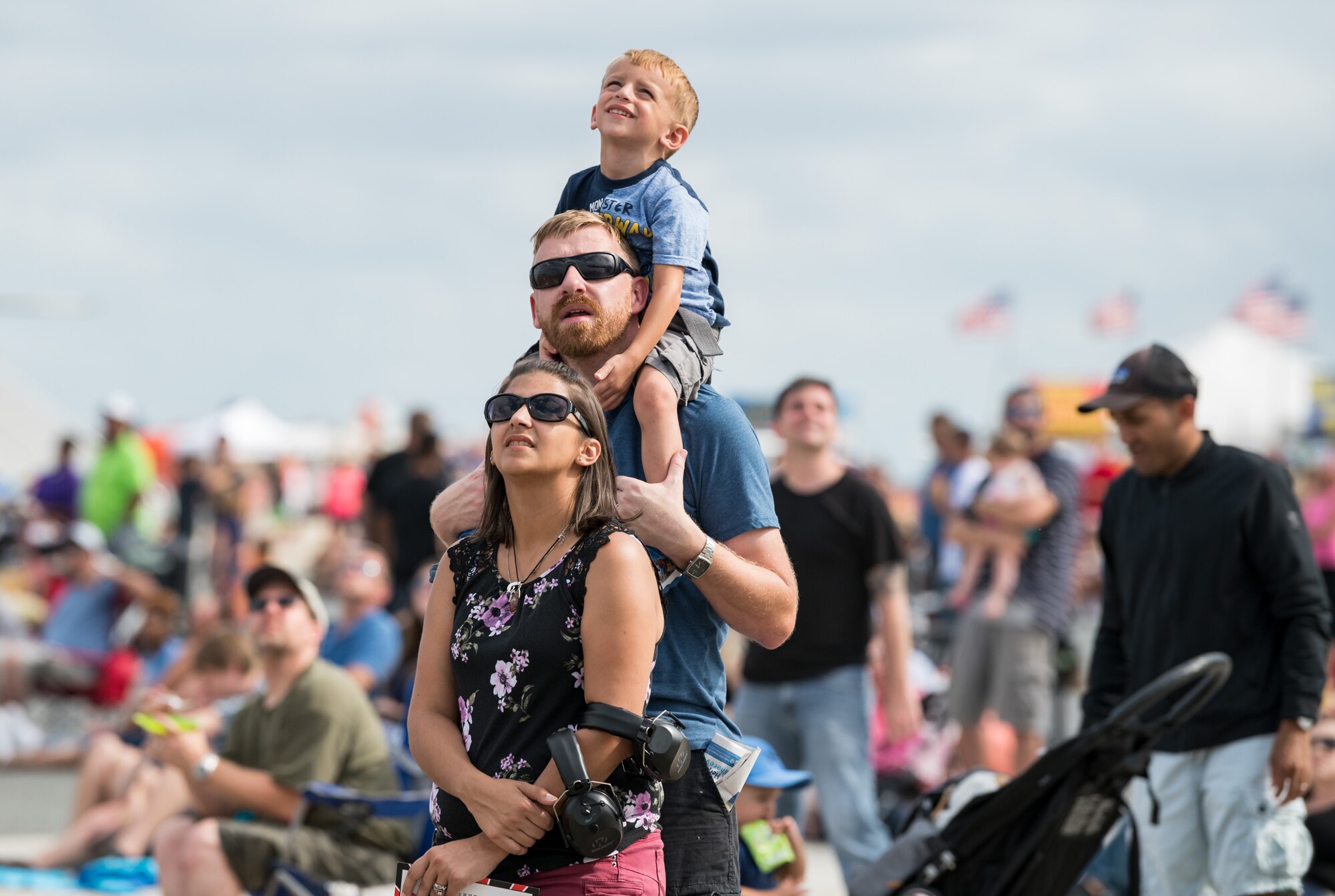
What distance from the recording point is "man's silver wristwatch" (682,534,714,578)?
281 cm

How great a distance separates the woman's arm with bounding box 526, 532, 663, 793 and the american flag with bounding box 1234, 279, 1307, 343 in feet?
108

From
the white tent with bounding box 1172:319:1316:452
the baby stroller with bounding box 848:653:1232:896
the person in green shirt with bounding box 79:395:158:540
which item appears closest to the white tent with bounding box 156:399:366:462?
the person in green shirt with bounding box 79:395:158:540

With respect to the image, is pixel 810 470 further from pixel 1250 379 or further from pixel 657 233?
pixel 1250 379

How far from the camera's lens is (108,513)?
1399 cm

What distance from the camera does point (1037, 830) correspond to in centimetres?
445

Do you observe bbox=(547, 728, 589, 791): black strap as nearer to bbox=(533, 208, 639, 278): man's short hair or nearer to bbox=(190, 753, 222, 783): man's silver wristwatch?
bbox=(533, 208, 639, 278): man's short hair

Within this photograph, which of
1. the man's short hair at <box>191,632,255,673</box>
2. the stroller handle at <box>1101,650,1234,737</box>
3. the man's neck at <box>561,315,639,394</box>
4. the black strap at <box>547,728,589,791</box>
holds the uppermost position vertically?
the man's neck at <box>561,315,639,394</box>

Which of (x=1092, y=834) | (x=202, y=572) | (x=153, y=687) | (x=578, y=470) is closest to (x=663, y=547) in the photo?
(x=578, y=470)

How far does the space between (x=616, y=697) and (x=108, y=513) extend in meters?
12.4

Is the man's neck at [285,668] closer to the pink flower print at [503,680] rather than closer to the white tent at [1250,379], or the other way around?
the pink flower print at [503,680]

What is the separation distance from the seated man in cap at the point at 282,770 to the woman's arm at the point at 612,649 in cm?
330

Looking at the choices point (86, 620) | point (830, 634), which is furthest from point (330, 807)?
point (86, 620)

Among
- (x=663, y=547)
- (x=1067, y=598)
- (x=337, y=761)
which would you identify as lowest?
(x=337, y=761)

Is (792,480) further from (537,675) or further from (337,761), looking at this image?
(537,675)
